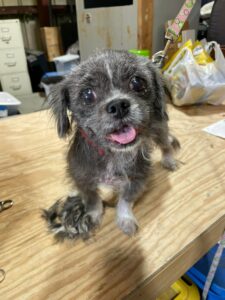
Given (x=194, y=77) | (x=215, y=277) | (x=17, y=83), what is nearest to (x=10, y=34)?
(x=17, y=83)

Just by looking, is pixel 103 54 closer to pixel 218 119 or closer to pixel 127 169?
pixel 127 169

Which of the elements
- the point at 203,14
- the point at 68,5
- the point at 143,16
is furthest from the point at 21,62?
the point at 203,14

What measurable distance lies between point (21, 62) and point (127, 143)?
101 inches

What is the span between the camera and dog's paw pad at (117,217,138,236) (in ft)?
2.03

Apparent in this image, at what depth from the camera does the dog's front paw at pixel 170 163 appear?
853mm

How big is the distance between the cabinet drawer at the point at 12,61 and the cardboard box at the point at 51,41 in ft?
1.16

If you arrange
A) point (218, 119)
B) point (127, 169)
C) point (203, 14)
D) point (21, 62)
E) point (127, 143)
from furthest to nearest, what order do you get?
point (21, 62), point (203, 14), point (218, 119), point (127, 169), point (127, 143)

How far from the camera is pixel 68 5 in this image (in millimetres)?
3160

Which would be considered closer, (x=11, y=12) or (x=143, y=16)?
(x=143, y=16)

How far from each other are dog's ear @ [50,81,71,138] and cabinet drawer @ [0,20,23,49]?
91.9 inches

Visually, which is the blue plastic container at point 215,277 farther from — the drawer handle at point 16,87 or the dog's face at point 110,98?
the drawer handle at point 16,87

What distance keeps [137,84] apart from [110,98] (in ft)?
0.30

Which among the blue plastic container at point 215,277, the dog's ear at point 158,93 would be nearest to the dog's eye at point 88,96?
the dog's ear at point 158,93

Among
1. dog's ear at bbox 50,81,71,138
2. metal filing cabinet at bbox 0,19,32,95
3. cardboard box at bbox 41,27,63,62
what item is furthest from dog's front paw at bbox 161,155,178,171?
cardboard box at bbox 41,27,63,62
